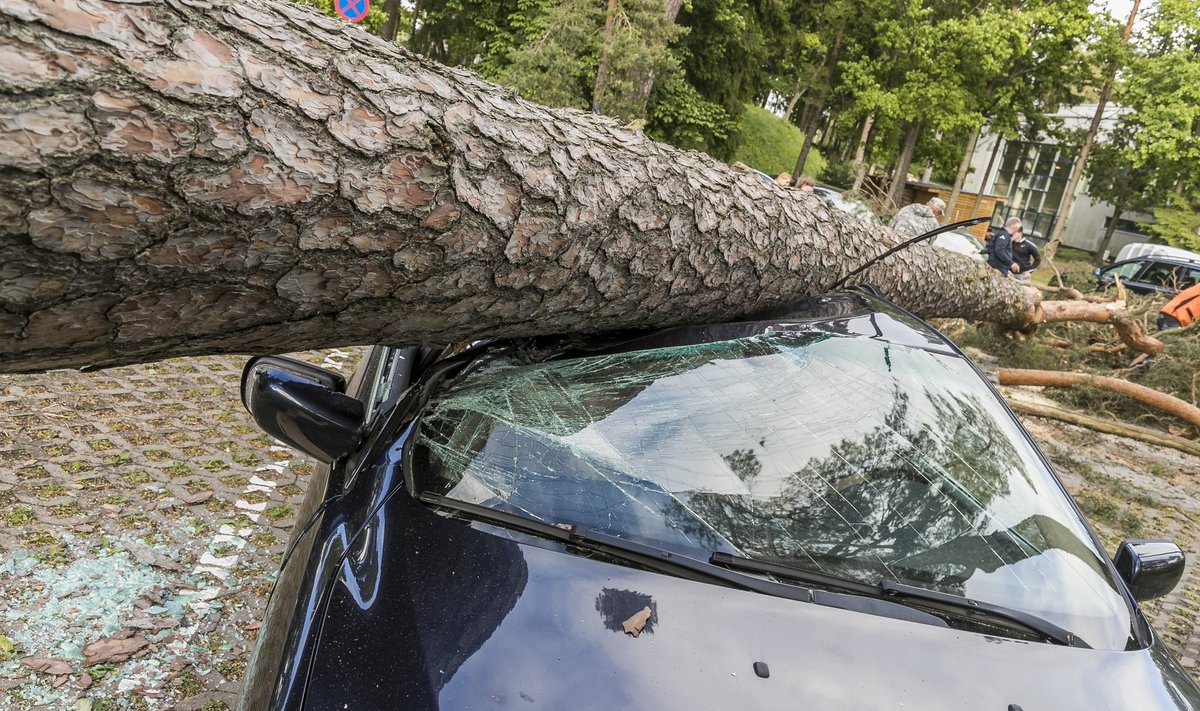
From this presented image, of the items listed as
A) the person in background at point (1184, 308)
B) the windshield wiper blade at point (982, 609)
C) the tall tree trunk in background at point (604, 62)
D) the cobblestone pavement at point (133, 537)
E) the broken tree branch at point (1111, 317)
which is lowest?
the cobblestone pavement at point (133, 537)

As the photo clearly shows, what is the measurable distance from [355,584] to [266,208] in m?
0.74

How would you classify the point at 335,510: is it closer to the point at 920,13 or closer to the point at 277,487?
the point at 277,487

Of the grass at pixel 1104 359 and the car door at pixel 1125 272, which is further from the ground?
the car door at pixel 1125 272

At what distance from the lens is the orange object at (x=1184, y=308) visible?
8.20 metres

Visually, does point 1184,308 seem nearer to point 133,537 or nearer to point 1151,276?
point 133,537

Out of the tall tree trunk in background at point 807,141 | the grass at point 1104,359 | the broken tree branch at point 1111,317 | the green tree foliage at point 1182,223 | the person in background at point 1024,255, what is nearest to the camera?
the grass at point 1104,359

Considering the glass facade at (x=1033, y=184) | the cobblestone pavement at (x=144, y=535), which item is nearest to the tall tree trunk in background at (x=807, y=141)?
the glass facade at (x=1033, y=184)

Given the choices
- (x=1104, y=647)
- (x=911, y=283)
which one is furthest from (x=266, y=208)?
(x=911, y=283)

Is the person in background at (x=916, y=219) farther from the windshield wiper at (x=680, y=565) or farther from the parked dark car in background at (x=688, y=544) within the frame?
the windshield wiper at (x=680, y=565)

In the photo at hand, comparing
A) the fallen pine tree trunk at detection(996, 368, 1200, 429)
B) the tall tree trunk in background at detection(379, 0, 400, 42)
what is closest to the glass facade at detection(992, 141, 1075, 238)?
the tall tree trunk in background at detection(379, 0, 400, 42)

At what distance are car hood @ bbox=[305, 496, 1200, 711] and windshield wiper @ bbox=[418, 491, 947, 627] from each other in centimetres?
2

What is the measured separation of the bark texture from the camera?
1.19 metres

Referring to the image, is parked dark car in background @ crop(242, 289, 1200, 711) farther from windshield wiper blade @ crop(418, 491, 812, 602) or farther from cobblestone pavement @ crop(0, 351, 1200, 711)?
cobblestone pavement @ crop(0, 351, 1200, 711)

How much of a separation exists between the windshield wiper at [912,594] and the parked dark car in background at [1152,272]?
17.5 meters
